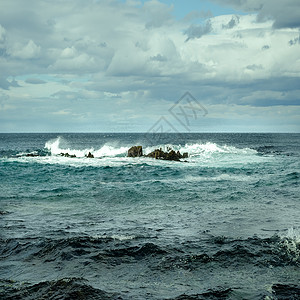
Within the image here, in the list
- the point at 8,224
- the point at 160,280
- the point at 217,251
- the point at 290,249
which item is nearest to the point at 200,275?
the point at 160,280

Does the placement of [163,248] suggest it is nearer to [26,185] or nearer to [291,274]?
[291,274]

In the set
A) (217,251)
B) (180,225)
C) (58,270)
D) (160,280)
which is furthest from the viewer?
(180,225)

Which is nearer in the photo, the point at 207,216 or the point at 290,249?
the point at 290,249

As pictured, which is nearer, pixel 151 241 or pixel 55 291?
pixel 55 291

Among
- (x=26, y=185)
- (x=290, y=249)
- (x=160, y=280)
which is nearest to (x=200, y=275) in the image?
(x=160, y=280)

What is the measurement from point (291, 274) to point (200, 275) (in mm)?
1804

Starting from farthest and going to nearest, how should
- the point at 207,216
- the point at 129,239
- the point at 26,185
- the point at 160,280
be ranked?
the point at 26,185 < the point at 207,216 < the point at 129,239 < the point at 160,280

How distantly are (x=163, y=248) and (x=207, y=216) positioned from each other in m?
3.83

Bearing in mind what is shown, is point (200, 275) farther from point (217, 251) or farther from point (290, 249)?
point (290, 249)

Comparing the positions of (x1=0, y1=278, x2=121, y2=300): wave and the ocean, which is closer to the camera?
(x1=0, y1=278, x2=121, y2=300): wave

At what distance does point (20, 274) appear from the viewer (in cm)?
Result: 695

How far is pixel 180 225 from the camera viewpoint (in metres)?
10.8

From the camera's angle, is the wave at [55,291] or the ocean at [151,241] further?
the ocean at [151,241]

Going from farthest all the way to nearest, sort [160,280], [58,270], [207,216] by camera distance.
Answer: [207,216]
[58,270]
[160,280]
